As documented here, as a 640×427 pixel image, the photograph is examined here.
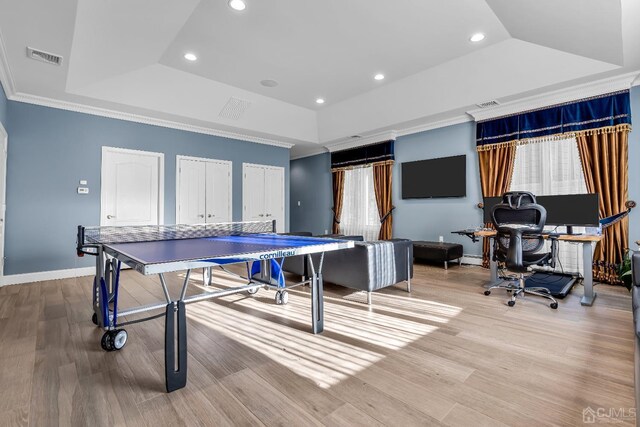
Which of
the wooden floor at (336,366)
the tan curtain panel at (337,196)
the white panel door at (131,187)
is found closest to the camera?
the wooden floor at (336,366)

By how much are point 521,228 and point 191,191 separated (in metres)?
5.56

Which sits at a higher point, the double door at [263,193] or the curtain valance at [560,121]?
the curtain valance at [560,121]

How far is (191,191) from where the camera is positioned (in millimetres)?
6176

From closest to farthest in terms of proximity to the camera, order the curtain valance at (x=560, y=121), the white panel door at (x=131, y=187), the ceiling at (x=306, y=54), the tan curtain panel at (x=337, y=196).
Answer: the ceiling at (x=306, y=54), the curtain valance at (x=560, y=121), the white panel door at (x=131, y=187), the tan curtain panel at (x=337, y=196)

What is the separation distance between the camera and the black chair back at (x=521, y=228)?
3.26 meters

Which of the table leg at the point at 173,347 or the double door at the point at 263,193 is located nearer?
the table leg at the point at 173,347

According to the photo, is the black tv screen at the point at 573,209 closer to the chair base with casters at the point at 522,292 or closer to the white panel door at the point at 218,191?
the chair base with casters at the point at 522,292

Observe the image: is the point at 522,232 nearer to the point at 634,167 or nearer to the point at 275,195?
the point at 634,167

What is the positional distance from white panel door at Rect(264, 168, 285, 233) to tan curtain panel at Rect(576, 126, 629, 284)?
19.0 ft

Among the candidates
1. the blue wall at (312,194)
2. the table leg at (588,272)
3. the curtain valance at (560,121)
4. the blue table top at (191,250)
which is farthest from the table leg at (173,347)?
the blue wall at (312,194)

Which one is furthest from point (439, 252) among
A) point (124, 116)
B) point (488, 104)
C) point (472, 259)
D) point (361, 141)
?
point (124, 116)

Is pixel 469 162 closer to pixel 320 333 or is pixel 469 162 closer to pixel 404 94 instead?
pixel 404 94

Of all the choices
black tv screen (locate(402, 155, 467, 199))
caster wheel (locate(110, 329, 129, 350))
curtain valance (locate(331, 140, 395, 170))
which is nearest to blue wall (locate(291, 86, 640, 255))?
black tv screen (locate(402, 155, 467, 199))

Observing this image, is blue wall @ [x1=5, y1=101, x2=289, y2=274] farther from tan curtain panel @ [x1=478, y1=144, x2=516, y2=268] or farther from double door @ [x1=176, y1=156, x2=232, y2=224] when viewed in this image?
tan curtain panel @ [x1=478, y1=144, x2=516, y2=268]
